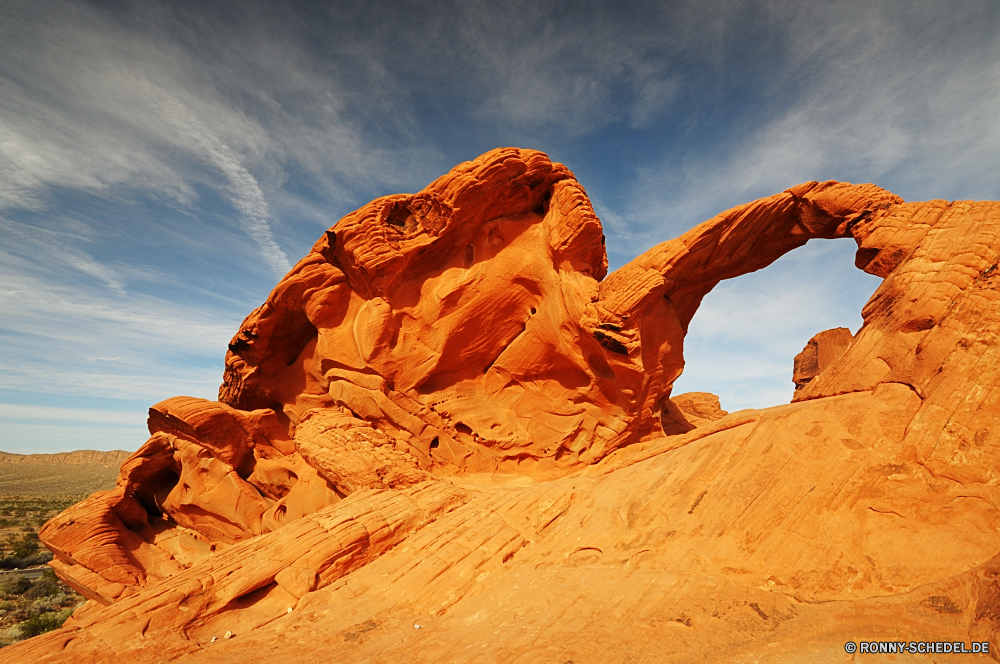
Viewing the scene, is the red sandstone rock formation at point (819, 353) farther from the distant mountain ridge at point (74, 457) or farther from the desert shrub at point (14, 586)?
the distant mountain ridge at point (74, 457)

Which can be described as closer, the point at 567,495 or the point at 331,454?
the point at 567,495

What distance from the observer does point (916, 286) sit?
282 inches

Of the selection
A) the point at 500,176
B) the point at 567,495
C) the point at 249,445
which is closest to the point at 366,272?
the point at 500,176

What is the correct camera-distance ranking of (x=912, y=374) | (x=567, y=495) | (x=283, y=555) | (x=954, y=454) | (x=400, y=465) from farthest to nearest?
(x=400, y=465), (x=567, y=495), (x=283, y=555), (x=912, y=374), (x=954, y=454)

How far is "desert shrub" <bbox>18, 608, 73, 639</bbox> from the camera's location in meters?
13.9

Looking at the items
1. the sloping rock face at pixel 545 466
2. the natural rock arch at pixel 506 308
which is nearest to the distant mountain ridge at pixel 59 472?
the sloping rock face at pixel 545 466

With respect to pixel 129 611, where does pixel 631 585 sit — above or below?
above

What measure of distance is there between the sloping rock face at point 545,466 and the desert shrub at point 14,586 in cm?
1082

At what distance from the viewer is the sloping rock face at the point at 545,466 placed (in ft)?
16.3

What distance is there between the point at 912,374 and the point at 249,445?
13.8m

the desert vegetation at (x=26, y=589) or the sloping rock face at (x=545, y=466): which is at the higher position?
the sloping rock face at (x=545, y=466)

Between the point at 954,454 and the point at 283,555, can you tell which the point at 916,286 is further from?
the point at 283,555

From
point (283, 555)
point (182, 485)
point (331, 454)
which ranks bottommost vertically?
point (283, 555)

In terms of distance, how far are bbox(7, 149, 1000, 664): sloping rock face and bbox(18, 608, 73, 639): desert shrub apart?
18.8ft
